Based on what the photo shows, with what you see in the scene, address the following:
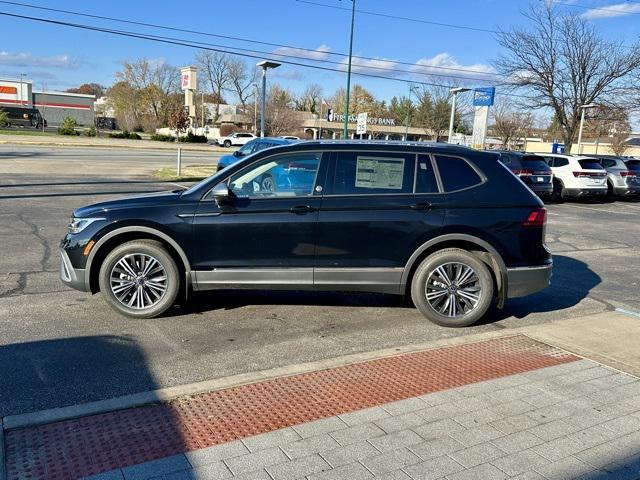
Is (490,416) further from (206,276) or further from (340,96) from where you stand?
(340,96)

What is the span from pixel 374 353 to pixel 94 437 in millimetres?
→ 2330

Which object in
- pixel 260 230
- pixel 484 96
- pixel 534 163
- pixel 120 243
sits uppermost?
pixel 484 96

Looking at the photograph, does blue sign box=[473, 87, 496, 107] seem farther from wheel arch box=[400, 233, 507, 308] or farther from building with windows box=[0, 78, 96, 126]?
building with windows box=[0, 78, 96, 126]

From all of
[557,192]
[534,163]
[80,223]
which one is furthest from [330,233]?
[557,192]

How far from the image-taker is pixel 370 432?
10.9ft

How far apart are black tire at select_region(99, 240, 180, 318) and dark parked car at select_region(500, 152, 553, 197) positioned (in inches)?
603

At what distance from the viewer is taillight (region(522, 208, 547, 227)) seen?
212 inches

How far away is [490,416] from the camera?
359 centimetres

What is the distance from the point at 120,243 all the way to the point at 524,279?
13.3 ft

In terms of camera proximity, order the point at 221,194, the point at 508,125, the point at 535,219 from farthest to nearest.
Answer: the point at 508,125 → the point at 535,219 → the point at 221,194

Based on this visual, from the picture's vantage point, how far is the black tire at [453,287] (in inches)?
211

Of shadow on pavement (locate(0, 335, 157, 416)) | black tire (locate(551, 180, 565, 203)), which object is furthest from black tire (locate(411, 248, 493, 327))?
black tire (locate(551, 180, 565, 203))

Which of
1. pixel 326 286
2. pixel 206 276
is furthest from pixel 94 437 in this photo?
pixel 326 286

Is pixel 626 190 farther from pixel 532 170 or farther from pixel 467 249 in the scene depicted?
pixel 467 249
